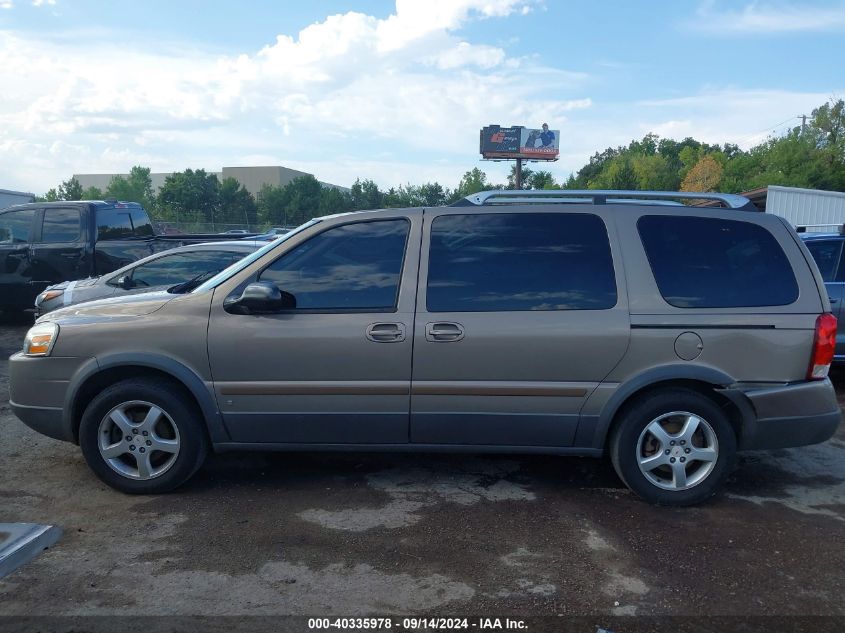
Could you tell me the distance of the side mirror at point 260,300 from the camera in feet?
13.5

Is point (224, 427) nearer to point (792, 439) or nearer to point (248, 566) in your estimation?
point (248, 566)

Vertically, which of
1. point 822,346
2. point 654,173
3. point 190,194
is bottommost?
point 822,346

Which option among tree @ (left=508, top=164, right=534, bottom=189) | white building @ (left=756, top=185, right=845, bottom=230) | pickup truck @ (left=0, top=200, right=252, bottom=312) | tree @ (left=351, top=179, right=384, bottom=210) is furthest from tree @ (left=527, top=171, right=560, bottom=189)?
pickup truck @ (left=0, top=200, right=252, bottom=312)

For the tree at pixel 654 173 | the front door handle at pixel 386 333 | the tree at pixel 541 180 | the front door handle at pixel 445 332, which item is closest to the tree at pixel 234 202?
the tree at pixel 541 180

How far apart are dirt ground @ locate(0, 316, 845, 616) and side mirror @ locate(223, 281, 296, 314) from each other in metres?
1.21

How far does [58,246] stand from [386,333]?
8.46 m

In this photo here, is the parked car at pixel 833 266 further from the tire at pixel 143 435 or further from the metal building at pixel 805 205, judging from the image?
the metal building at pixel 805 205

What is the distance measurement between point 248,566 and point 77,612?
78 centimetres

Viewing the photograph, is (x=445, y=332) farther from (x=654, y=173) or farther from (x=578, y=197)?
(x=654, y=173)

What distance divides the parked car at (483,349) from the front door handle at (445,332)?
0.04 feet

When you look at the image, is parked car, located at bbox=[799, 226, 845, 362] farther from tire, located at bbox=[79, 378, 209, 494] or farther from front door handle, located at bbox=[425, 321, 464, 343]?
tire, located at bbox=[79, 378, 209, 494]

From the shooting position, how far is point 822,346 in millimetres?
4121

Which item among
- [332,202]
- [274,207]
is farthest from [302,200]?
[332,202]

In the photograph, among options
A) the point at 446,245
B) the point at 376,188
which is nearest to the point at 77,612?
the point at 446,245
